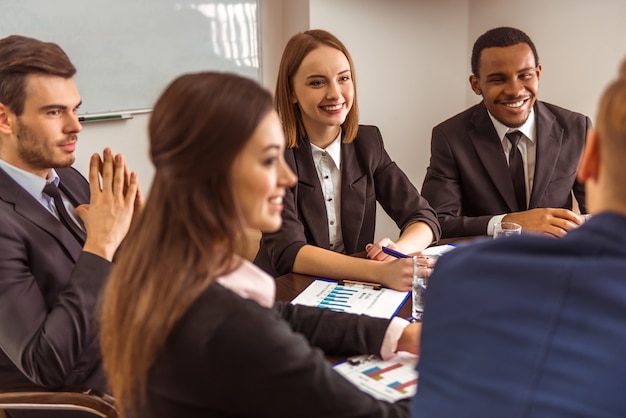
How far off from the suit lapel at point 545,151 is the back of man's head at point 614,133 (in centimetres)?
178

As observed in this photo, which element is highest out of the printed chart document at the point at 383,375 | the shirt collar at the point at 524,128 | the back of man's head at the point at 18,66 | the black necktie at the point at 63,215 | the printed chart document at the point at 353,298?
the back of man's head at the point at 18,66

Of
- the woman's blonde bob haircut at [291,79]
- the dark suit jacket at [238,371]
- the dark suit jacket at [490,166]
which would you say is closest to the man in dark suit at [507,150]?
the dark suit jacket at [490,166]

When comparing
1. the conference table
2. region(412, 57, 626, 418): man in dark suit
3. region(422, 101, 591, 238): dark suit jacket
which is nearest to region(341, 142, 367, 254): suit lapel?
region(422, 101, 591, 238): dark suit jacket

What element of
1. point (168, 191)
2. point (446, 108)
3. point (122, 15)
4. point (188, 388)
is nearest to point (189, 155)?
point (168, 191)

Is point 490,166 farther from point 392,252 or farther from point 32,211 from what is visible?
point 32,211

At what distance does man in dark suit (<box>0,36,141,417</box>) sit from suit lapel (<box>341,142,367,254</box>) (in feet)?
2.65

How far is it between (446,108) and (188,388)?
345 cm

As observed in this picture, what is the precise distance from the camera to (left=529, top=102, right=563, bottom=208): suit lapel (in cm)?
252

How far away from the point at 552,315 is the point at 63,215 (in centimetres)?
136

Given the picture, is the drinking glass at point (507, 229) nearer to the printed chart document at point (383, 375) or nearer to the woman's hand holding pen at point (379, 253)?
the woman's hand holding pen at point (379, 253)

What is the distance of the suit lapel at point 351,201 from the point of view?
2332 mm

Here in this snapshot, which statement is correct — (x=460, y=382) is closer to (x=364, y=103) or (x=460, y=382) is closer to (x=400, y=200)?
(x=400, y=200)

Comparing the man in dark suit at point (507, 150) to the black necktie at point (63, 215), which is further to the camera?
the man in dark suit at point (507, 150)

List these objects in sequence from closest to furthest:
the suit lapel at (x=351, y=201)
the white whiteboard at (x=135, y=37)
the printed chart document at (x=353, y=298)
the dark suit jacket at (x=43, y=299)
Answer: the dark suit jacket at (x=43, y=299) → the printed chart document at (x=353, y=298) → the suit lapel at (x=351, y=201) → the white whiteboard at (x=135, y=37)
